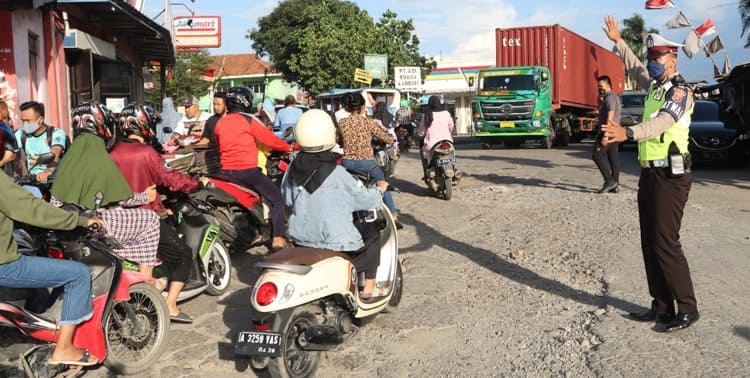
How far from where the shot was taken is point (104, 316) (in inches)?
183

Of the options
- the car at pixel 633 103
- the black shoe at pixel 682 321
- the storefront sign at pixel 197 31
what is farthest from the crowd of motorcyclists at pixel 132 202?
the storefront sign at pixel 197 31

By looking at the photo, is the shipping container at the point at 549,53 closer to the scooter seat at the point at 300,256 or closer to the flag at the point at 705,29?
the flag at the point at 705,29

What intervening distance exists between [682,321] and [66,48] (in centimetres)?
1266

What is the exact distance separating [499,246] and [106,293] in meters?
4.99

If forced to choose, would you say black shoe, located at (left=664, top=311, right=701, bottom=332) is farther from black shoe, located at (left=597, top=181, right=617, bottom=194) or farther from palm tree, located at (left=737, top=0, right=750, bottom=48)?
palm tree, located at (left=737, top=0, right=750, bottom=48)

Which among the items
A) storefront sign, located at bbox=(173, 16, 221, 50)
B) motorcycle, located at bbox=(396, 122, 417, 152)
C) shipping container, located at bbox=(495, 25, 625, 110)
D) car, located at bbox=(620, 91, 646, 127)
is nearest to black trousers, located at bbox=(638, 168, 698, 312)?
motorcycle, located at bbox=(396, 122, 417, 152)

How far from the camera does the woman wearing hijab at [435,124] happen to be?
1212cm

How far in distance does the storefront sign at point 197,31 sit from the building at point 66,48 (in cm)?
831

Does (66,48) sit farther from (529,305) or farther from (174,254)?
(529,305)

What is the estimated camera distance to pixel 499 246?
28.1 feet

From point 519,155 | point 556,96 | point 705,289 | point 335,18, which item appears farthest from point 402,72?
point 705,289

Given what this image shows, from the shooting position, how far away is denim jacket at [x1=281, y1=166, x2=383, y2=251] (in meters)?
4.97

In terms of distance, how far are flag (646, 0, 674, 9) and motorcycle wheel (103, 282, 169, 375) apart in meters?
15.4

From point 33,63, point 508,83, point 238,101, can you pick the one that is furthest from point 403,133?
point 238,101
